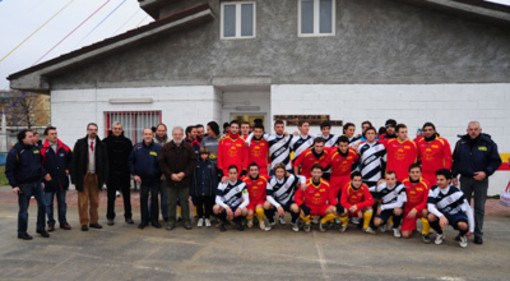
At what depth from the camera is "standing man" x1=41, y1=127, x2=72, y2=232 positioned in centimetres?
643

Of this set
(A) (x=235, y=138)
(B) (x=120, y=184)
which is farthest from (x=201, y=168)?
(B) (x=120, y=184)

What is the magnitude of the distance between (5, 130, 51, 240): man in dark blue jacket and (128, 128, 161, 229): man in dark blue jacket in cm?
153

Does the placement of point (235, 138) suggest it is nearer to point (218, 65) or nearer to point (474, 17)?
point (218, 65)

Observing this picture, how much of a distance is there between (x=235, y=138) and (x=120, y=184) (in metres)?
2.39

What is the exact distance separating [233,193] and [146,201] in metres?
1.67

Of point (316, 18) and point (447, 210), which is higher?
point (316, 18)

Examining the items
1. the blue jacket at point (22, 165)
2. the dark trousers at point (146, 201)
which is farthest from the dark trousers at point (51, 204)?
the dark trousers at point (146, 201)

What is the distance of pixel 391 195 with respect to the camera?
6414mm

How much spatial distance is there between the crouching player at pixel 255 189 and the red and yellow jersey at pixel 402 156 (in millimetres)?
2471

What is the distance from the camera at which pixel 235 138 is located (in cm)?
724

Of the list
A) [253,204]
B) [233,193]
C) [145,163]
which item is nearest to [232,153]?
[233,193]

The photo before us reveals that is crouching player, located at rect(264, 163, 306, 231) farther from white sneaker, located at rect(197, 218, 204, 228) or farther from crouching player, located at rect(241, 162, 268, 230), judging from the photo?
white sneaker, located at rect(197, 218, 204, 228)

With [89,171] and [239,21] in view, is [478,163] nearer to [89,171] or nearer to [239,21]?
[89,171]

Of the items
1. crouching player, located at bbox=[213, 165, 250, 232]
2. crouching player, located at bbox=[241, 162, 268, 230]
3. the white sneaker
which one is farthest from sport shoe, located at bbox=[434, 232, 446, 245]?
the white sneaker
